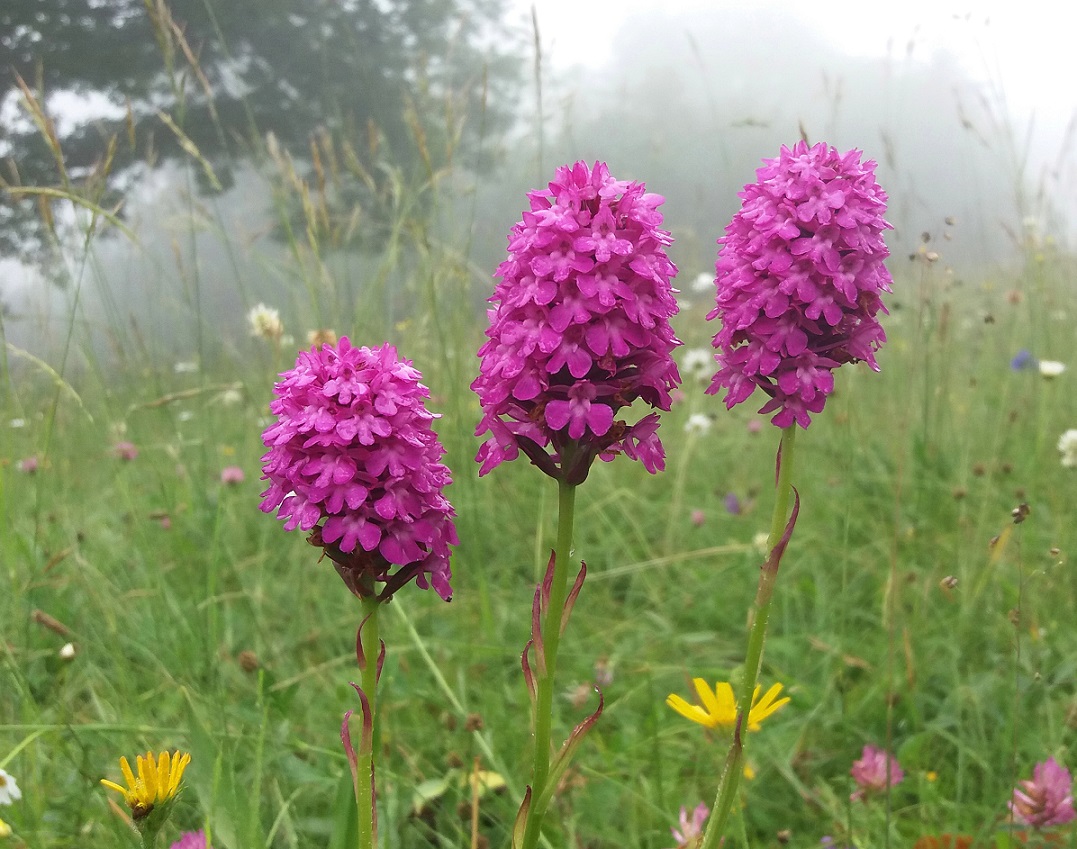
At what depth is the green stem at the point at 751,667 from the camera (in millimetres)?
1285

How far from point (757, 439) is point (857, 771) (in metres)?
3.59

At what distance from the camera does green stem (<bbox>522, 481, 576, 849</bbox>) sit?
118 cm

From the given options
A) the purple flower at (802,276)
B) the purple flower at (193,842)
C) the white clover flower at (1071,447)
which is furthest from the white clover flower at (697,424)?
the purple flower at (193,842)

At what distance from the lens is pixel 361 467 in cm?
122

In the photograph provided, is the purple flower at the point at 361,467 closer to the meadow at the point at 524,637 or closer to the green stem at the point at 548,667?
the green stem at the point at 548,667

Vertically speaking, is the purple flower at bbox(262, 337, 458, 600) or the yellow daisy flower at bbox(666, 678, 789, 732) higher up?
the purple flower at bbox(262, 337, 458, 600)

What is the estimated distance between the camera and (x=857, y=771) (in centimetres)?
200

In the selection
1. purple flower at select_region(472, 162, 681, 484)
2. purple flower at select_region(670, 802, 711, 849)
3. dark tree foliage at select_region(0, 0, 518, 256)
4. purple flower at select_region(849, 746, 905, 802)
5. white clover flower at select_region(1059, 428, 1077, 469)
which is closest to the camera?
purple flower at select_region(472, 162, 681, 484)

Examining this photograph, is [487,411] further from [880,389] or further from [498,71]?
[498,71]

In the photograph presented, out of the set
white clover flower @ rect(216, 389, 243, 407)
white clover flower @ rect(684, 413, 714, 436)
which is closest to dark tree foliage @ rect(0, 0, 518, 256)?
white clover flower @ rect(216, 389, 243, 407)

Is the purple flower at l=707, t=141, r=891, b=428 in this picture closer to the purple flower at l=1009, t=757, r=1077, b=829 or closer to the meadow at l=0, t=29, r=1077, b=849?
the meadow at l=0, t=29, r=1077, b=849

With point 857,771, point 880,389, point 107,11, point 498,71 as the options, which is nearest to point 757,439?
point 880,389

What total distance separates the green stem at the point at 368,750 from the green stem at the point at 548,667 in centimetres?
23

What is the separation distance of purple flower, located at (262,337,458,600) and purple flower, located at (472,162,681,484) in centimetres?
12
